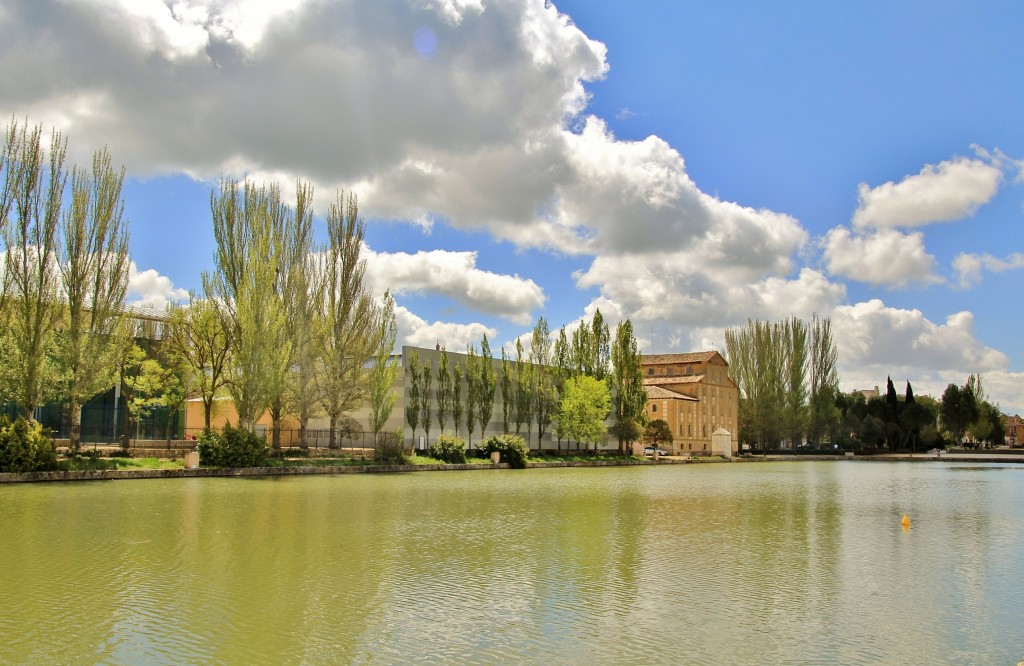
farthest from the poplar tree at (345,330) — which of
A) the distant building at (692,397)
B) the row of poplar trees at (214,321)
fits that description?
the distant building at (692,397)

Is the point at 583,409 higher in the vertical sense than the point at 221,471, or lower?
higher

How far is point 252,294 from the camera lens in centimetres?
3459

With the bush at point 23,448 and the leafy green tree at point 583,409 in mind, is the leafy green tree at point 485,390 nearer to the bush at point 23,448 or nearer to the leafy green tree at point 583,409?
the leafy green tree at point 583,409

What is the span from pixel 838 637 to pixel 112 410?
1965 inches

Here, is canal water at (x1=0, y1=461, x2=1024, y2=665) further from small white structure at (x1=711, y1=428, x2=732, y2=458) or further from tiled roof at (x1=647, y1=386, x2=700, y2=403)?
tiled roof at (x1=647, y1=386, x2=700, y2=403)

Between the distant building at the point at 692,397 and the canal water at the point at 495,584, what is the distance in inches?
2182

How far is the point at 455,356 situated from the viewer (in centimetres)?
5300

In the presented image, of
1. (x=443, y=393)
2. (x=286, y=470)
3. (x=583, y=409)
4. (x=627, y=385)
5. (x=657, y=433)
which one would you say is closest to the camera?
(x=286, y=470)

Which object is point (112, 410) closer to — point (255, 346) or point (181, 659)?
point (255, 346)

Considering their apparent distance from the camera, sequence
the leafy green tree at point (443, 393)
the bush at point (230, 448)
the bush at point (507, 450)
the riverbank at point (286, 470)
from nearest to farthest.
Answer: the riverbank at point (286, 470) → the bush at point (230, 448) → the bush at point (507, 450) → the leafy green tree at point (443, 393)

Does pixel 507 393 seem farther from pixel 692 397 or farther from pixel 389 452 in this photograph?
pixel 692 397

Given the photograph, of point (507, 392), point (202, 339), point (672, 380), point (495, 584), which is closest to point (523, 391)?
point (507, 392)

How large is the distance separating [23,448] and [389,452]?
16.7 metres

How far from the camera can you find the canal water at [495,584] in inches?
298
